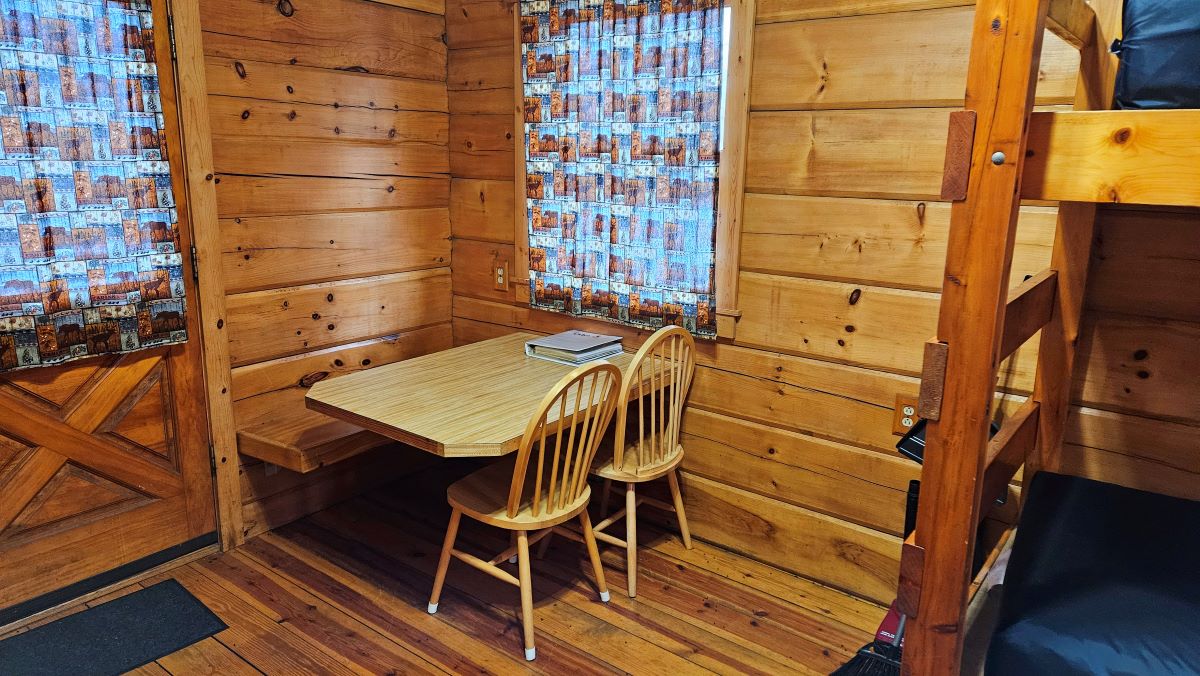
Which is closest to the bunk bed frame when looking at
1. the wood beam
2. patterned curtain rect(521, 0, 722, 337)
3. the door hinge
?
the wood beam

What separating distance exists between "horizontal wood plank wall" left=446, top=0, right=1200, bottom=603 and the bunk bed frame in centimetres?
89

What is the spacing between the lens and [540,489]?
7.30 ft

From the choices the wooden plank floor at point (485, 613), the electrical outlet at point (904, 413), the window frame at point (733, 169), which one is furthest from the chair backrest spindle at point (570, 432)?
the electrical outlet at point (904, 413)

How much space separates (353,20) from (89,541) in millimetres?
2035

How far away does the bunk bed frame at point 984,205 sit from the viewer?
1050mm

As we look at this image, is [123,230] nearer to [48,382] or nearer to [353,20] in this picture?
[48,382]

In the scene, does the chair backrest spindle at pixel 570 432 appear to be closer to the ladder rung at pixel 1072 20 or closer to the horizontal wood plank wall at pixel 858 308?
the horizontal wood plank wall at pixel 858 308

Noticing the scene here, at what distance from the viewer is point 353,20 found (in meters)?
2.93

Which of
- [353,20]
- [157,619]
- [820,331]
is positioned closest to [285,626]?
[157,619]

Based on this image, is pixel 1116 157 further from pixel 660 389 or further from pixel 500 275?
pixel 500 275

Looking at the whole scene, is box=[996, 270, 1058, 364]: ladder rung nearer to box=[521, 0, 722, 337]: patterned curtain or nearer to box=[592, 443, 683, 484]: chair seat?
box=[521, 0, 722, 337]: patterned curtain

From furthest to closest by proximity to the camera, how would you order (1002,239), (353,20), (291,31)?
(353,20), (291,31), (1002,239)

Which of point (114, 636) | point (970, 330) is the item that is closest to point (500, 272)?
point (114, 636)

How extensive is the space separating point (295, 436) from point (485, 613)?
899mm
